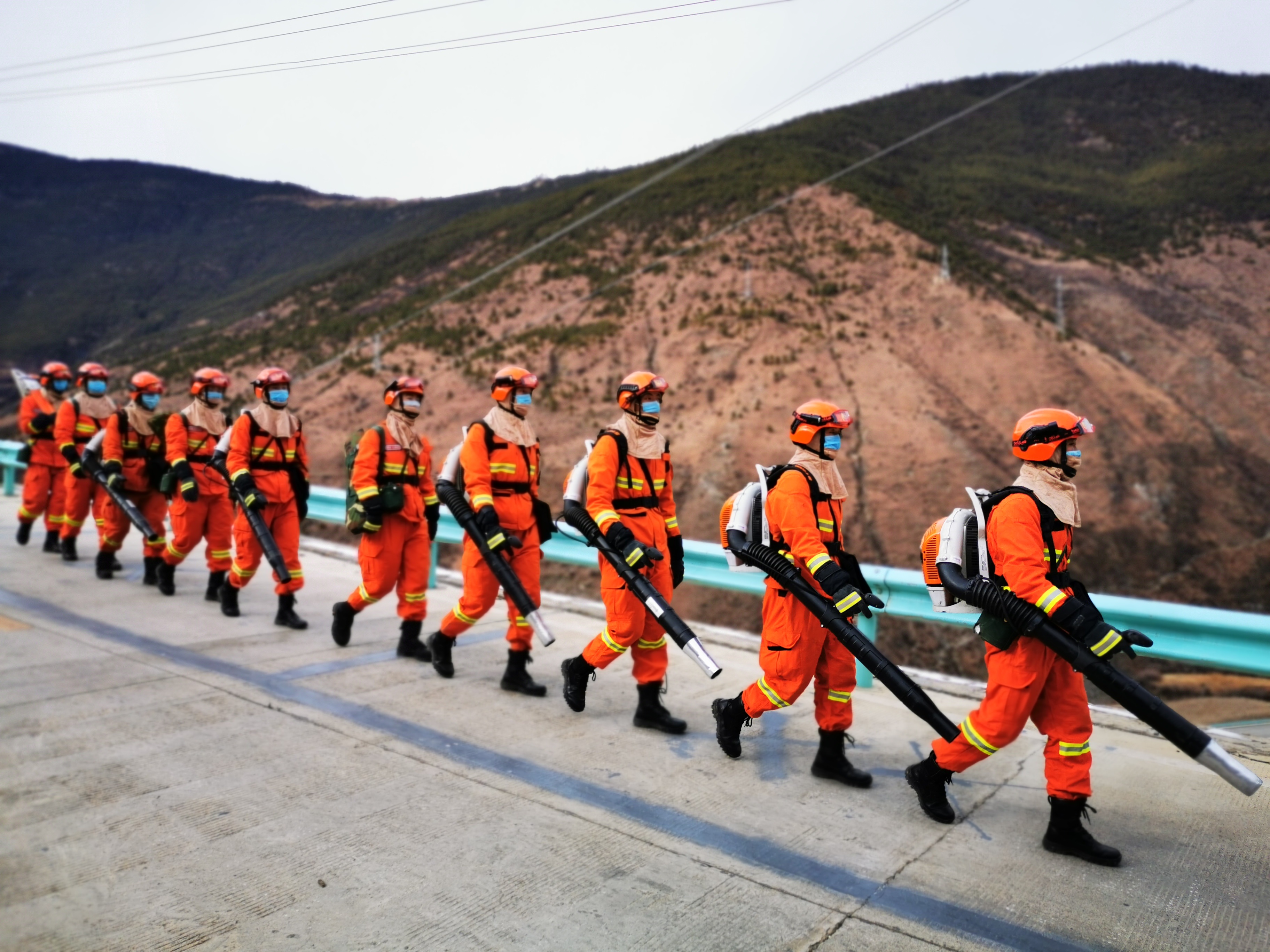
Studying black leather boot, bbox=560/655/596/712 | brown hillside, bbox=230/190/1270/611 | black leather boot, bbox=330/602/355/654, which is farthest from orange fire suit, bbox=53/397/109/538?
brown hillside, bbox=230/190/1270/611

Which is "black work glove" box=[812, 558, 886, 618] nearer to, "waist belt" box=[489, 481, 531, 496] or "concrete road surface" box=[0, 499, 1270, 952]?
"concrete road surface" box=[0, 499, 1270, 952]

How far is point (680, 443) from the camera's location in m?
22.7

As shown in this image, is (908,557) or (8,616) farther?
(908,557)

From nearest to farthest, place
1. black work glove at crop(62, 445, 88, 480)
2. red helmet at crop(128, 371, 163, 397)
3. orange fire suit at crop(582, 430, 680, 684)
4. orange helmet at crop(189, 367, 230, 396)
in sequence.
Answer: orange fire suit at crop(582, 430, 680, 684) → orange helmet at crop(189, 367, 230, 396) → red helmet at crop(128, 371, 163, 397) → black work glove at crop(62, 445, 88, 480)

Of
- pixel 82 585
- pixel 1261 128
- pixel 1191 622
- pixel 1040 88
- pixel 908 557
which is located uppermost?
pixel 1040 88

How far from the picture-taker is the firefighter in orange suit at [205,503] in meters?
8.27

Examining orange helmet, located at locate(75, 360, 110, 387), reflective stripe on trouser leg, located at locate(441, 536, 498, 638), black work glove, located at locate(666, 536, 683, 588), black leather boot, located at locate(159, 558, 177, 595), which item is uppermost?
orange helmet, located at locate(75, 360, 110, 387)

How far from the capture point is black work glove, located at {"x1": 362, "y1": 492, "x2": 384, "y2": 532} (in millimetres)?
6332

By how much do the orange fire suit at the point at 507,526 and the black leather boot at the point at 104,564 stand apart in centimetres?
499

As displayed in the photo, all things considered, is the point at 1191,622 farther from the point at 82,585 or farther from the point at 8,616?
the point at 82,585

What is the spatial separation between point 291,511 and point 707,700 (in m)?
3.93

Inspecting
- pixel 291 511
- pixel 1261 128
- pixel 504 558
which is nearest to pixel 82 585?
pixel 291 511

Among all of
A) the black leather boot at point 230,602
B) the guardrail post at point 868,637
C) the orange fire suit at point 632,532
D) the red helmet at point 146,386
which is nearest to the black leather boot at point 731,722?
the orange fire suit at point 632,532

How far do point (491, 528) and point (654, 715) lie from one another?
1.50 meters
